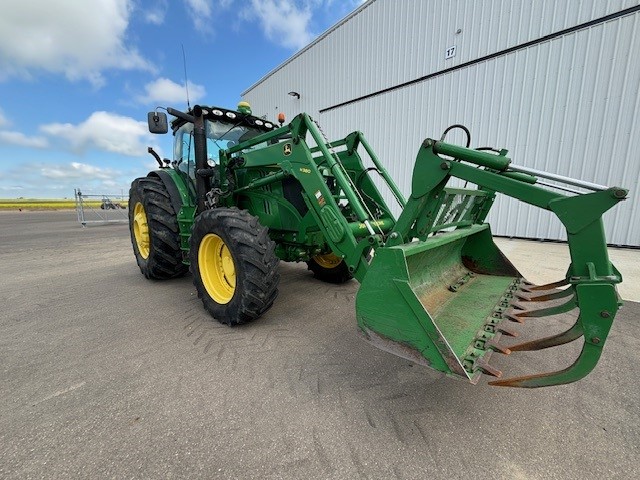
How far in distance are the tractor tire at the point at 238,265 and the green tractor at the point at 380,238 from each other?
1cm

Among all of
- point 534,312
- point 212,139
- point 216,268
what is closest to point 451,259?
point 534,312

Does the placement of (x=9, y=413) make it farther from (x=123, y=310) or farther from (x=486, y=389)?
(x=486, y=389)

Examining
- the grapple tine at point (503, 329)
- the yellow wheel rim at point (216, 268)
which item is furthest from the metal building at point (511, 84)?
the yellow wheel rim at point (216, 268)

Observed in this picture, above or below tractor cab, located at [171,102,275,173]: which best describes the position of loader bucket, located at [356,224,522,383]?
below

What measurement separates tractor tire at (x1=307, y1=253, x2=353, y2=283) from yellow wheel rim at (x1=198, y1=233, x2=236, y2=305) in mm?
1332

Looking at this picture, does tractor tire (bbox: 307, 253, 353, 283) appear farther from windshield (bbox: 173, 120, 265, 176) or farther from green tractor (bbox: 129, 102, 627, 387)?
windshield (bbox: 173, 120, 265, 176)

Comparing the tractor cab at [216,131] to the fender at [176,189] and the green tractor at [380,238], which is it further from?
the fender at [176,189]

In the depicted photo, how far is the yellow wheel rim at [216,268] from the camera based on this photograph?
3047 millimetres

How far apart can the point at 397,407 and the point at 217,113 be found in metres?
3.66

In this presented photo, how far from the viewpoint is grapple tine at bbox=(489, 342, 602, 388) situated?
1.38 metres

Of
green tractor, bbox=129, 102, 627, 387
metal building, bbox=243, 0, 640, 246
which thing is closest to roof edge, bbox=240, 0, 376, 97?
metal building, bbox=243, 0, 640, 246

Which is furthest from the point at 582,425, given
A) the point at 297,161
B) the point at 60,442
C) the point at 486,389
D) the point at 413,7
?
the point at 413,7

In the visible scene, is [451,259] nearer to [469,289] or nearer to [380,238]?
[469,289]

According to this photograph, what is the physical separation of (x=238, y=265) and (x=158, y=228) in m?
1.89
